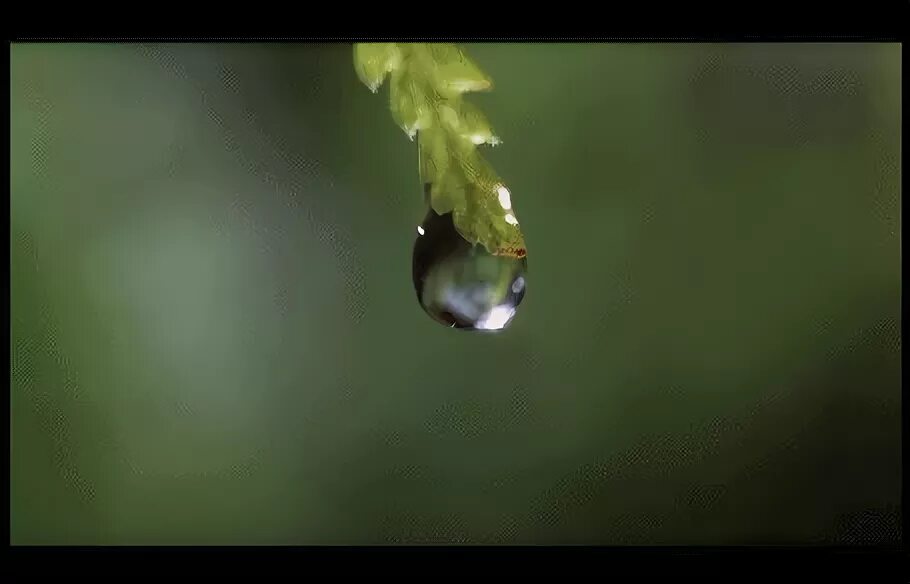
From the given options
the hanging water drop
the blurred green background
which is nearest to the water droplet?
the hanging water drop

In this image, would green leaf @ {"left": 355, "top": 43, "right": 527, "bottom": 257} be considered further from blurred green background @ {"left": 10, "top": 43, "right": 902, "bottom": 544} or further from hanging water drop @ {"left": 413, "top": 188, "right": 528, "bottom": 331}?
blurred green background @ {"left": 10, "top": 43, "right": 902, "bottom": 544}

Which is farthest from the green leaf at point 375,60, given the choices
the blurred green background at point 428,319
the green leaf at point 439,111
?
the blurred green background at point 428,319

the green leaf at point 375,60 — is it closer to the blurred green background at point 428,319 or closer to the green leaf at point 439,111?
the green leaf at point 439,111

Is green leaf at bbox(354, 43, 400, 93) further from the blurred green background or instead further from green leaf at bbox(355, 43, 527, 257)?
the blurred green background

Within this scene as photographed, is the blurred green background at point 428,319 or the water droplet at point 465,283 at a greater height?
the blurred green background at point 428,319

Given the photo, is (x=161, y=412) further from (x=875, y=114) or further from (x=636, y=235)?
(x=875, y=114)

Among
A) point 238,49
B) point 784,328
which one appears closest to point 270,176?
point 238,49

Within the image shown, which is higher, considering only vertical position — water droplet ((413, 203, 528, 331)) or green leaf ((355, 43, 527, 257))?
green leaf ((355, 43, 527, 257))

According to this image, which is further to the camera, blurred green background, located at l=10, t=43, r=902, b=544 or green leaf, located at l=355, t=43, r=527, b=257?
blurred green background, located at l=10, t=43, r=902, b=544
